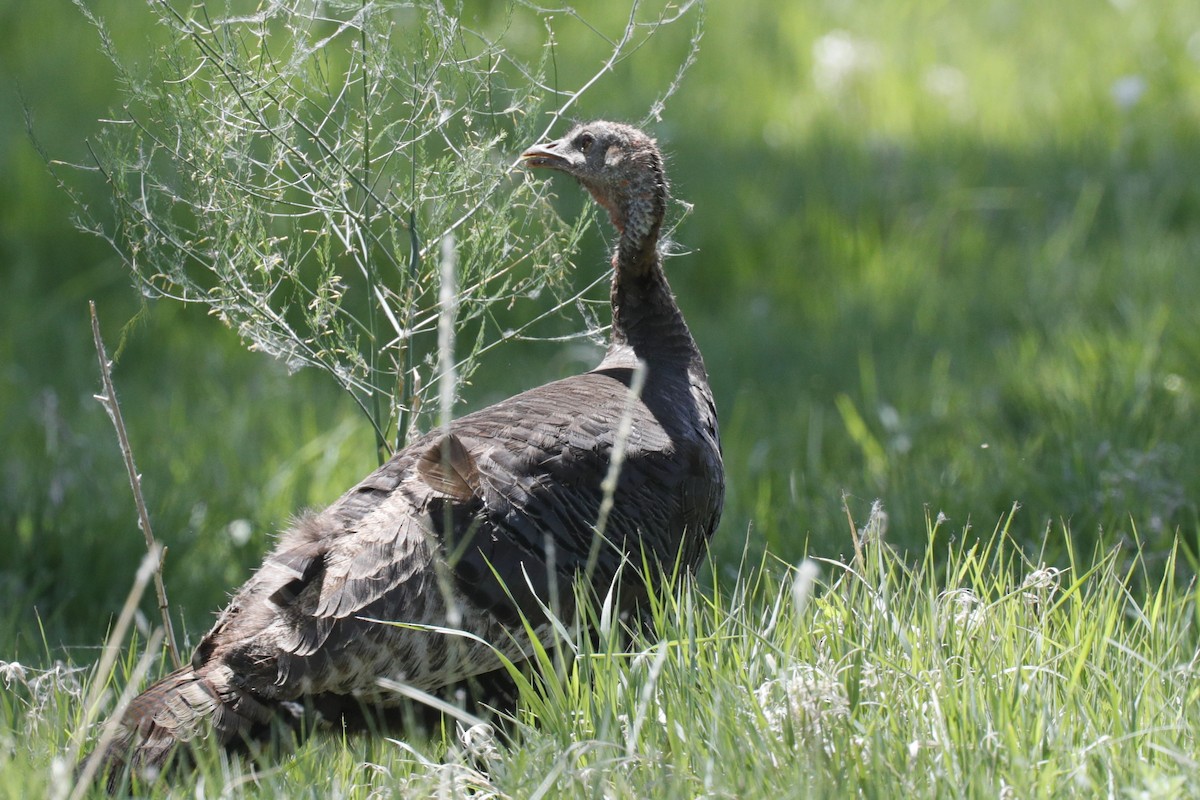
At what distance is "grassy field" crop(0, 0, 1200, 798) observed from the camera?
250cm

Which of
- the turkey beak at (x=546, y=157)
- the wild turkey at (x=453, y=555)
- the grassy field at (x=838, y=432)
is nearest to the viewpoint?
the grassy field at (x=838, y=432)

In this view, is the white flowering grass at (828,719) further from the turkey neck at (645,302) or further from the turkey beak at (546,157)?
the turkey beak at (546,157)

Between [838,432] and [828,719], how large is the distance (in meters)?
3.33

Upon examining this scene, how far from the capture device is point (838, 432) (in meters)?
5.70

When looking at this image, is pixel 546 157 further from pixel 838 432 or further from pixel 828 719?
pixel 838 432

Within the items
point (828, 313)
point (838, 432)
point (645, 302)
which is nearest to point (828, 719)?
point (645, 302)

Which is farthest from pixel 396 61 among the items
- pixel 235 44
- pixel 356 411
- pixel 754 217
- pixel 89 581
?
pixel 754 217

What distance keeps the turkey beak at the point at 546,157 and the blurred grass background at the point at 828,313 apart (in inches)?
42.0

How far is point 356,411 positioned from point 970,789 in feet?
13.3

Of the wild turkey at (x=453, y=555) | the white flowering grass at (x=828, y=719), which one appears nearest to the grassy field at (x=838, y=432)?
the white flowering grass at (x=828, y=719)

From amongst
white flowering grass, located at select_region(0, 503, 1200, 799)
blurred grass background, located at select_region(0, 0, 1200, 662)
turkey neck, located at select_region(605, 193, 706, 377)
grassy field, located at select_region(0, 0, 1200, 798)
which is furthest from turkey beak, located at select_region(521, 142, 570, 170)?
white flowering grass, located at select_region(0, 503, 1200, 799)

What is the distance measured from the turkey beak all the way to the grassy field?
1182mm

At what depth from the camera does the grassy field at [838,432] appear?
2502 millimetres

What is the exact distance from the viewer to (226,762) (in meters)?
2.78
